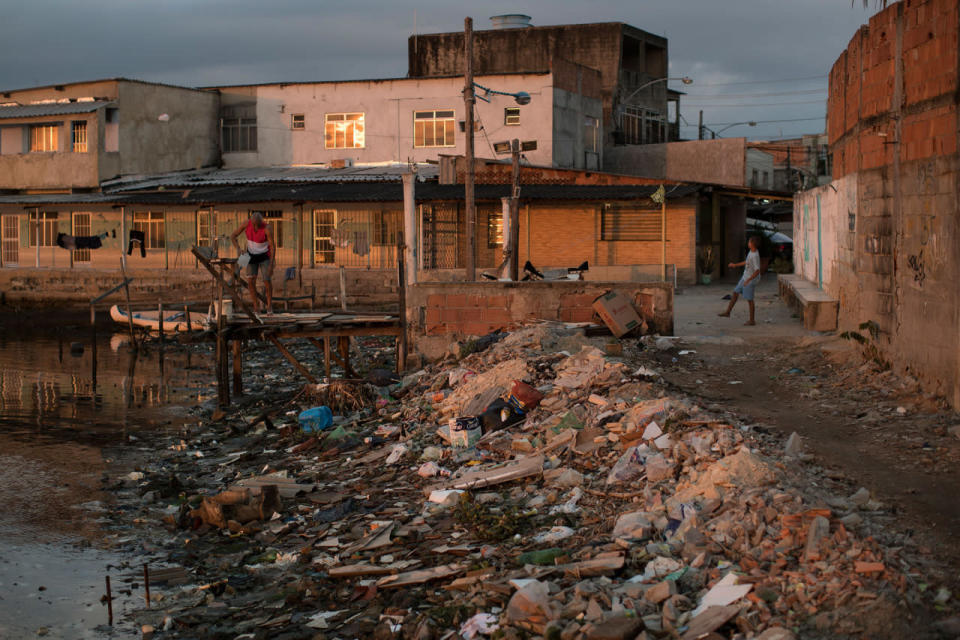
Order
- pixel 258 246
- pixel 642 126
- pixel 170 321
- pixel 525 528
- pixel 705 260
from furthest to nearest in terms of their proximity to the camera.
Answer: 1. pixel 642 126
2. pixel 705 260
3. pixel 170 321
4. pixel 258 246
5. pixel 525 528

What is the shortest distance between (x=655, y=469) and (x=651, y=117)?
131 ft

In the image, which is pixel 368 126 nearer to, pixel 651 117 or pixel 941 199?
pixel 651 117

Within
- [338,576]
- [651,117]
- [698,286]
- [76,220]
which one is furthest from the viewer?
[651,117]

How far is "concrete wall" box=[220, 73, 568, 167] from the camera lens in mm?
36062

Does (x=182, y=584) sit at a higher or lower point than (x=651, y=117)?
lower

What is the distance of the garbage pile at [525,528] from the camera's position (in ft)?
17.8

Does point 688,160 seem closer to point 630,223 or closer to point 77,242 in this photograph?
point 630,223

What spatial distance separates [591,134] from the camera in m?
39.2

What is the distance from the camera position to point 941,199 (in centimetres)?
909

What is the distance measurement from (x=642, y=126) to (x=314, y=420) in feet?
116

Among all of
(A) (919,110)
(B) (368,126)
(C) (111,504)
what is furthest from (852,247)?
(B) (368,126)

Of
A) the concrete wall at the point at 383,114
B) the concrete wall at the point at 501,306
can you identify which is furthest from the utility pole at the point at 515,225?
the concrete wall at the point at 383,114

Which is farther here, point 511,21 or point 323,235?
point 511,21

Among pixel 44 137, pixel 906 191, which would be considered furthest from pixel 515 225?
pixel 44 137
